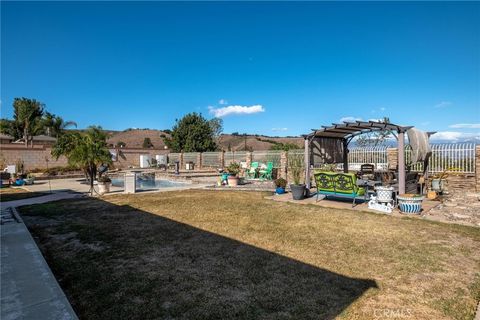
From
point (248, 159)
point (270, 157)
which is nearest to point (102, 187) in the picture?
point (270, 157)

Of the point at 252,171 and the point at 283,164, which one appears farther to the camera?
the point at 252,171

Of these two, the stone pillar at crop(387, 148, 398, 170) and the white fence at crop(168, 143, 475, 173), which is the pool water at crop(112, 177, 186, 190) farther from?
the stone pillar at crop(387, 148, 398, 170)

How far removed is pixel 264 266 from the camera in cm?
406

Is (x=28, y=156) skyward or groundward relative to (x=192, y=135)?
groundward

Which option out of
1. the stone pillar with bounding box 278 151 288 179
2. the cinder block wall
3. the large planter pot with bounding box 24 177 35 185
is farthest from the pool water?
the cinder block wall

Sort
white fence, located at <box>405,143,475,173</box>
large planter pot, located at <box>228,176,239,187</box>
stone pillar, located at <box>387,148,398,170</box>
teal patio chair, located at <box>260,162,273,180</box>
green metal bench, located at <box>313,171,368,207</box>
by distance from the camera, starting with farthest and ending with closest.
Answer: teal patio chair, located at <box>260,162,273,180</box> → large planter pot, located at <box>228,176,239,187</box> → stone pillar, located at <box>387,148,398,170</box> → white fence, located at <box>405,143,475,173</box> → green metal bench, located at <box>313,171,368,207</box>

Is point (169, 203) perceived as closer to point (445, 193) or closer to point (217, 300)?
point (217, 300)

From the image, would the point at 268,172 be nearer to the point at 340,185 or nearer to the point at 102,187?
the point at 340,185

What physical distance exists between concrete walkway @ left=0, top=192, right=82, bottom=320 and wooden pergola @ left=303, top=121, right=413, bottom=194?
8448 millimetres

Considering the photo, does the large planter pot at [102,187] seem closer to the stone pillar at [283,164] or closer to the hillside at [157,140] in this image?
the stone pillar at [283,164]

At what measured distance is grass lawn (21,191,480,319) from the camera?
296cm

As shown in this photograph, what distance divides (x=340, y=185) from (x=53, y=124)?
156ft

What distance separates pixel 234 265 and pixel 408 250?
3.00 meters

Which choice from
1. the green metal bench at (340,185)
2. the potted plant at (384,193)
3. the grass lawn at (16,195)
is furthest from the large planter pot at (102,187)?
the potted plant at (384,193)
